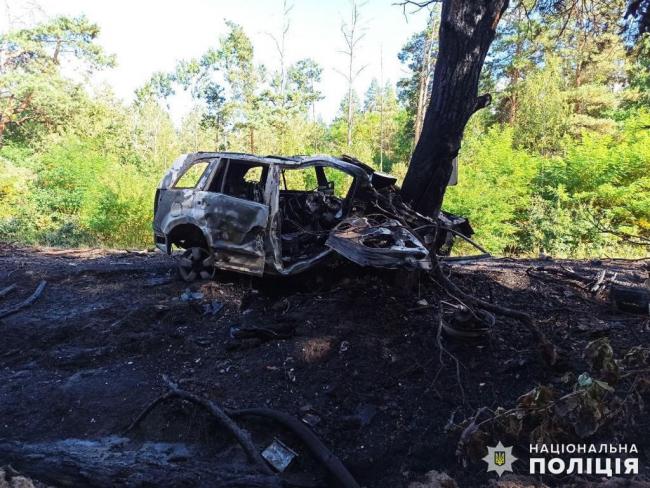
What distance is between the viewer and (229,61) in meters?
30.5

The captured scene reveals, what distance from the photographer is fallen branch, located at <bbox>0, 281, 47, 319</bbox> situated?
18.4 feet

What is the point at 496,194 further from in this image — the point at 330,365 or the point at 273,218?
the point at 330,365

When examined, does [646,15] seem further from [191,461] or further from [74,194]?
[74,194]

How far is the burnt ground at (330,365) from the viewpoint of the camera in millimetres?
3293

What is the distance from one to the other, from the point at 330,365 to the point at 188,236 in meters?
3.23

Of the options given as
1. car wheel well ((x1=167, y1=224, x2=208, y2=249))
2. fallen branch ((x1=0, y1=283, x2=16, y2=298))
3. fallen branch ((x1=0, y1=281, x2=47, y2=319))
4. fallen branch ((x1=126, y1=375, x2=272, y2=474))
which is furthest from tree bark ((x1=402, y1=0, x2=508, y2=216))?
fallen branch ((x1=0, y1=283, x2=16, y2=298))

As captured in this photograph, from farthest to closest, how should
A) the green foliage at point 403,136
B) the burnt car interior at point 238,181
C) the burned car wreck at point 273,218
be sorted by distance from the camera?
the green foliage at point 403,136, the burnt car interior at point 238,181, the burned car wreck at point 273,218

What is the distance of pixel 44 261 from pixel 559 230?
1358 cm

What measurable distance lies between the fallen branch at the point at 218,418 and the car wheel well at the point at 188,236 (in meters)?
2.66

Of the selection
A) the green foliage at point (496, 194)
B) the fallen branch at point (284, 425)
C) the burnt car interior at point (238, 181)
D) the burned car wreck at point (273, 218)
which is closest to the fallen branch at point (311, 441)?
the fallen branch at point (284, 425)

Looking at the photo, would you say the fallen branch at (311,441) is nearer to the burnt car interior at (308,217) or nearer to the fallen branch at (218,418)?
the fallen branch at (218,418)

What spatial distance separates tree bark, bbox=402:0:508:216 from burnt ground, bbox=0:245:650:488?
1.13 metres

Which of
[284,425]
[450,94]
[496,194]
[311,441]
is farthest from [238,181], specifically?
[496,194]

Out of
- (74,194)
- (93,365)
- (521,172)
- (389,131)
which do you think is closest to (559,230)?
(521,172)
